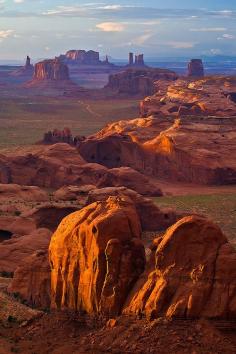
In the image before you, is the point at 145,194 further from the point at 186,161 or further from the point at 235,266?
the point at 235,266

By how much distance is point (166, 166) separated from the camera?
169 feet

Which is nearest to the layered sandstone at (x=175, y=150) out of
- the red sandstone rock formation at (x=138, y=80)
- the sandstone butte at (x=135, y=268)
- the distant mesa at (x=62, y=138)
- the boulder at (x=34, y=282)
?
the distant mesa at (x=62, y=138)

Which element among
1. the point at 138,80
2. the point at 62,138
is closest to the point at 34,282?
the point at 62,138

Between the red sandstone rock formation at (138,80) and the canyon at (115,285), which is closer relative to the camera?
the canyon at (115,285)

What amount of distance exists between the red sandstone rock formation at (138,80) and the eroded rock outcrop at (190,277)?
113523 millimetres

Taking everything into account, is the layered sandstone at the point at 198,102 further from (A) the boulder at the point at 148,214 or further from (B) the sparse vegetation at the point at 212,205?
(A) the boulder at the point at 148,214

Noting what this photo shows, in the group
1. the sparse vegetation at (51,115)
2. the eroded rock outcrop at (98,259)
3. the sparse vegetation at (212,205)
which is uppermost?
the eroded rock outcrop at (98,259)

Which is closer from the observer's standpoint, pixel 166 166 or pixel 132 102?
pixel 166 166

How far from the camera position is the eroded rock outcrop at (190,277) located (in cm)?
1512

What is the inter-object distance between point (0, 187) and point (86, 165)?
8.81m

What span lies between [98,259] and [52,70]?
5906 inches

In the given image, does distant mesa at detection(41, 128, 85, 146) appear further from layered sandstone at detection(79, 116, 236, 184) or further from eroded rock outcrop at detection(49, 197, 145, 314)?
eroded rock outcrop at detection(49, 197, 145, 314)

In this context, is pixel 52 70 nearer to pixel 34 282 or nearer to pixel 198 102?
pixel 198 102

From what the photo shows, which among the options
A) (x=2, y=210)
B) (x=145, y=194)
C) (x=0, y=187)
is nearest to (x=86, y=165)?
(x=145, y=194)
